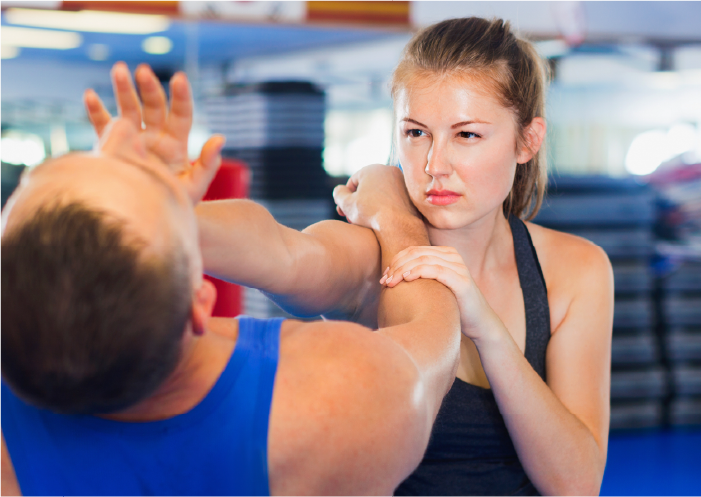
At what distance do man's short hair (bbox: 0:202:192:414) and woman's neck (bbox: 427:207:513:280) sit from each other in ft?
3.24

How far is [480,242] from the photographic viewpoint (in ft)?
5.00

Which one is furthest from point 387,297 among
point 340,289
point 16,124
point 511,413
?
point 16,124

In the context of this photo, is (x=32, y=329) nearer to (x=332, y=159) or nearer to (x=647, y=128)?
(x=647, y=128)

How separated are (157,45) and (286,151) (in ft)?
24.8

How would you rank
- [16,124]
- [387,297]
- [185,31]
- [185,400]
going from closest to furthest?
[185,400]
[387,297]
[185,31]
[16,124]

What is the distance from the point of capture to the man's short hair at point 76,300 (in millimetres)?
584

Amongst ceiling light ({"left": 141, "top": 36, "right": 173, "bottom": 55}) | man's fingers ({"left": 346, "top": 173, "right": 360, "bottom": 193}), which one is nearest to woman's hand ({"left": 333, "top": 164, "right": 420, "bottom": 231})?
man's fingers ({"left": 346, "top": 173, "right": 360, "bottom": 193})

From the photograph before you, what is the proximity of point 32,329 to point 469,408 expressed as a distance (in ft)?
3.22

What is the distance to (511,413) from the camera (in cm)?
121

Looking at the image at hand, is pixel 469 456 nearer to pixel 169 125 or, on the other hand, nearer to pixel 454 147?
pixel 454 147

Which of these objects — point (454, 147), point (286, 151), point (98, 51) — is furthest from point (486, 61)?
point (98, 51)

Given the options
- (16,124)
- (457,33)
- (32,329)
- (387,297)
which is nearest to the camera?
(32,329)

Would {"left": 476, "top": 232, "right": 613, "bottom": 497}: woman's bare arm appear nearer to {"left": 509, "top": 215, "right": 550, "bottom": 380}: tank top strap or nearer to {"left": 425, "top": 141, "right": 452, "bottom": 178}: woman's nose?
{"left": 509, "top": 215, "right": 550, "bottom": 380}: tank top strap

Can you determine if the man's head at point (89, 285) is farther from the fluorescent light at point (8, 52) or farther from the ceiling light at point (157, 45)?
the fluorescent light at point (8, 52)
